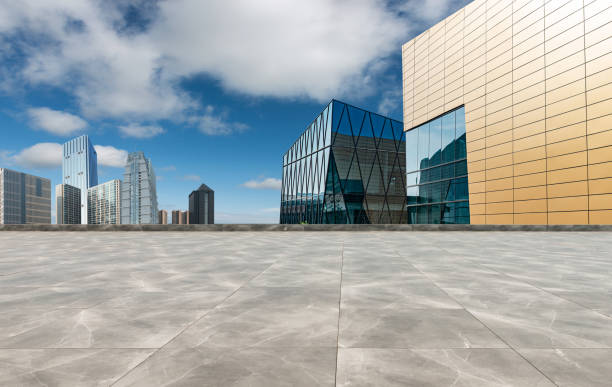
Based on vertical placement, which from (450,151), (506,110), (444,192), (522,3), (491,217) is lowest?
(491,217)

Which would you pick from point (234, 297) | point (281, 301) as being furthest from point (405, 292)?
point (234, 297)

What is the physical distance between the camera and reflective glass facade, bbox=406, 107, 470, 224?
103ft

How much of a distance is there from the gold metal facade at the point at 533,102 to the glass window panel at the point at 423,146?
→ 3.07 metres

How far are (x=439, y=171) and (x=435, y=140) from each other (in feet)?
12.2

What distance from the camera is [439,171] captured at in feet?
112

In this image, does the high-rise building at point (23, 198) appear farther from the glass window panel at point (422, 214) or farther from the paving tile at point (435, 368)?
the paving tile at point (435, 368)

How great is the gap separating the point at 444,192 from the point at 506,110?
1013 centimetres

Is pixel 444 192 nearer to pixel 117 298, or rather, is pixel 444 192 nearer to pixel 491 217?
pixel 491 217

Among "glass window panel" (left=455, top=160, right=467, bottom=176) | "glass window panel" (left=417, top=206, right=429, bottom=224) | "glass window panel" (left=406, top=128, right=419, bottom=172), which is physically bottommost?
"glass window panel" (left=417, top=206, right=429, bottom=224)

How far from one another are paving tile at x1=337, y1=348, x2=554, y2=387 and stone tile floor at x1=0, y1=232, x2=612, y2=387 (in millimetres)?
12

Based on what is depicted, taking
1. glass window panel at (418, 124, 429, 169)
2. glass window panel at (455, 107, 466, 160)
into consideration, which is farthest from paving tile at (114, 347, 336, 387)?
glass window panel at (418, 124, 429, 169)

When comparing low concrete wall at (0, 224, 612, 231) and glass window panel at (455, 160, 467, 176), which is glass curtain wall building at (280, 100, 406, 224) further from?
low concrete wall at (0, 224, 612, 231)

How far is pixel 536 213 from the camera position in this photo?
77.3ft

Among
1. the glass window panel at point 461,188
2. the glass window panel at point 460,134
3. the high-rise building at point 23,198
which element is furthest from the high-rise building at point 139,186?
the glass window panel at point 460,134
